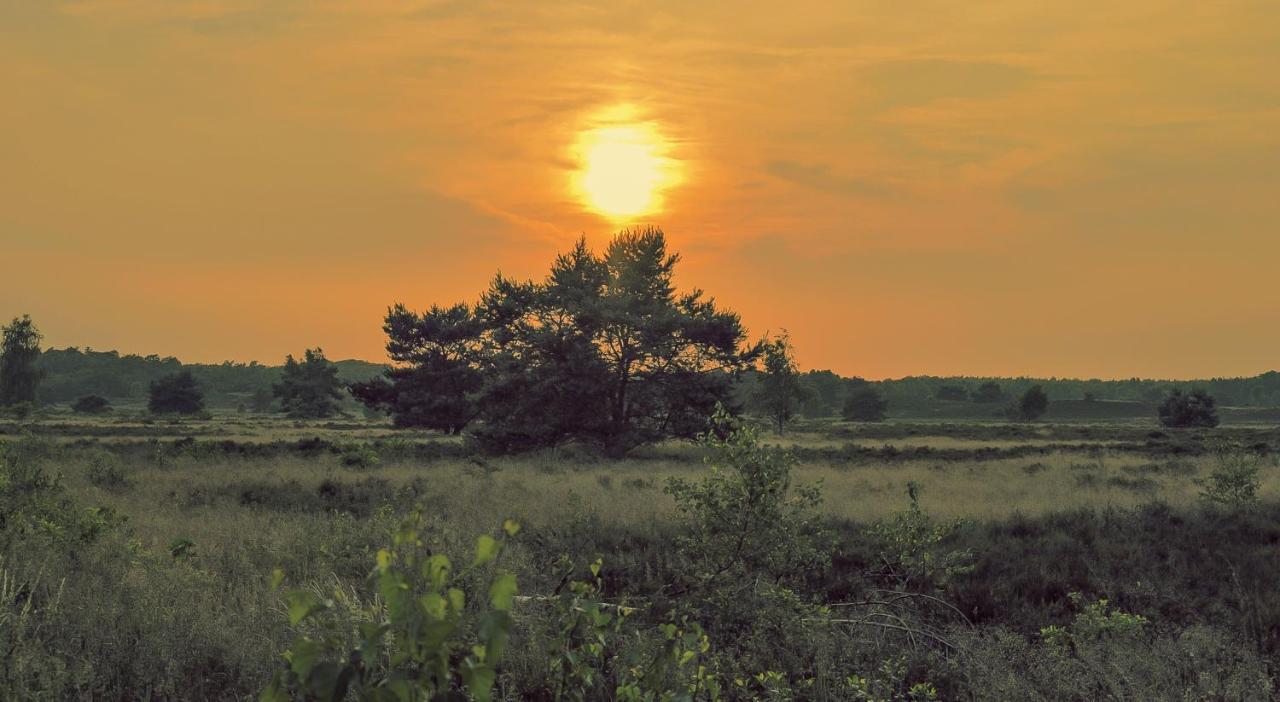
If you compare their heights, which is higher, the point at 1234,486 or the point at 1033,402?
the point at 1033,402

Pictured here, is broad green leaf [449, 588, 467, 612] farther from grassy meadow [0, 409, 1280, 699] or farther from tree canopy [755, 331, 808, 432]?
tree canopy [755, 331, 808, 432]

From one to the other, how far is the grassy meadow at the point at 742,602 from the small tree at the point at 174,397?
82.8 meters

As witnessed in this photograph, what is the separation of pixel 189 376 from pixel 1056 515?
335 ft

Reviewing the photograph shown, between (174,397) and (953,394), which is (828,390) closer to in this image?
(953,394)

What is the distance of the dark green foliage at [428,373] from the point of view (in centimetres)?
5528

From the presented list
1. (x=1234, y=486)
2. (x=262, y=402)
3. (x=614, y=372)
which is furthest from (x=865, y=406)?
(x=1234, y=486)

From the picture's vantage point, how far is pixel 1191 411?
7269cm

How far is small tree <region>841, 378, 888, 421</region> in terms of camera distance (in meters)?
107

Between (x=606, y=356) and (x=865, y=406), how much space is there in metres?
78.4

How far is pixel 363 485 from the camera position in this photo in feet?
65.5

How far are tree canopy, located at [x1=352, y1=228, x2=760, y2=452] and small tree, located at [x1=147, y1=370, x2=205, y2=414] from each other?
72502mm

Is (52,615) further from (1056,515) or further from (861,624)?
(1056,515)

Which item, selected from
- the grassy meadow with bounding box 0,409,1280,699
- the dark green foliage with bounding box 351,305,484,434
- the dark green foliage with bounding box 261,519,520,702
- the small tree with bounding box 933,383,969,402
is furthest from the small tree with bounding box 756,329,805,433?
the small tree with bounding box 933,383,969,402

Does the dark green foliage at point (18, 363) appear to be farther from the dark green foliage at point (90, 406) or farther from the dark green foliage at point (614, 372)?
the dark green foliage at point (614, 372)
